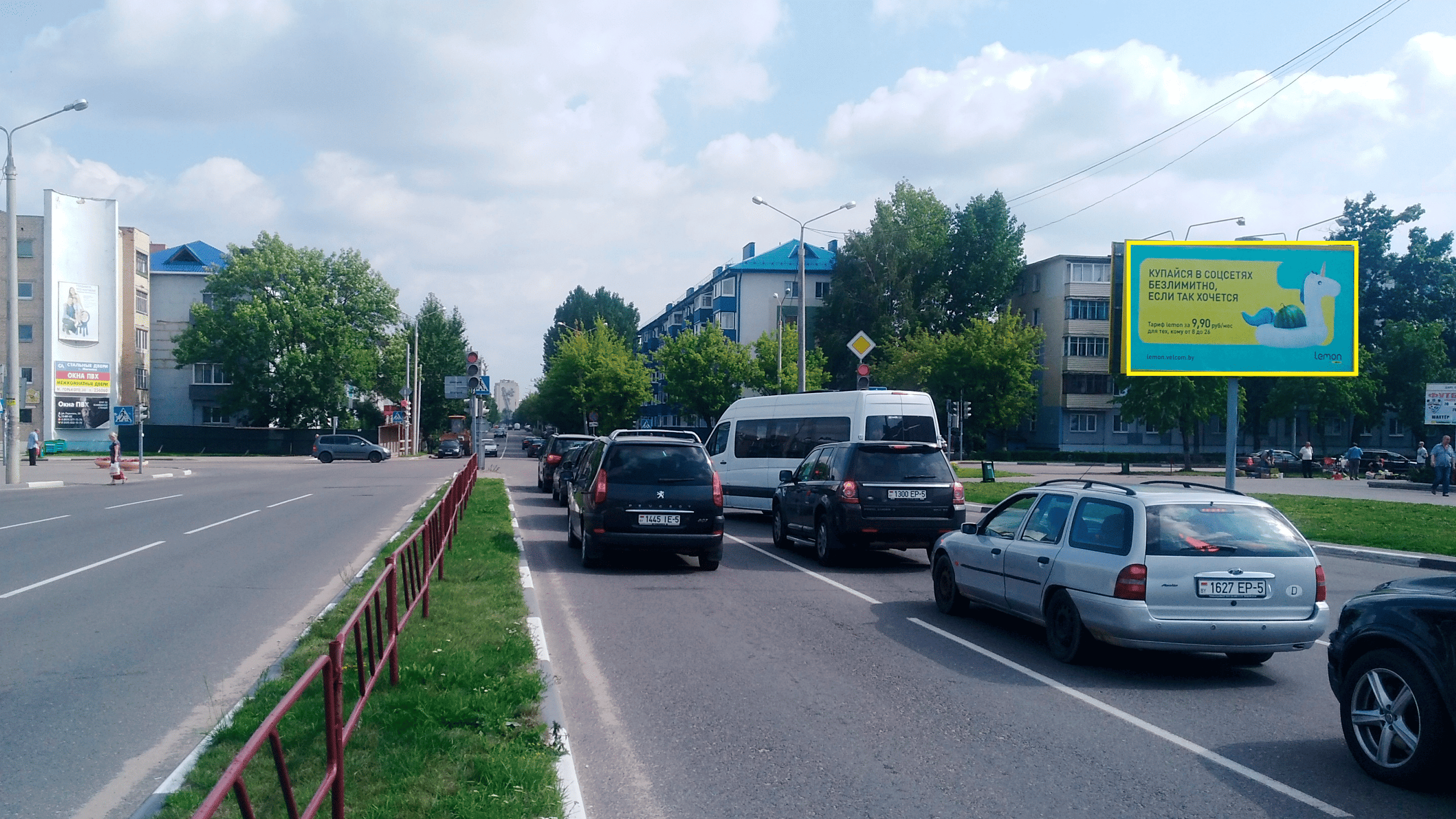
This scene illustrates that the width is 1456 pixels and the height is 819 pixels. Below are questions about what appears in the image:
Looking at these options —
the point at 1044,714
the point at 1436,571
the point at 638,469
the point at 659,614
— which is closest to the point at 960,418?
the point at 1436,571

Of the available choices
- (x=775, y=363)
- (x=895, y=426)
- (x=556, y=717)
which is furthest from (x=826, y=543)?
(x=775, y=363)

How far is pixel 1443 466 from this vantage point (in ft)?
104

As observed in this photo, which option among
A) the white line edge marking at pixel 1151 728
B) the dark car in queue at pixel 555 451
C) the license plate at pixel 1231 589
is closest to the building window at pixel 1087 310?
the dark car in queue at pixel 555 451

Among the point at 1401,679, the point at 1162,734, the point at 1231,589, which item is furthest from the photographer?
the point at 1231,589

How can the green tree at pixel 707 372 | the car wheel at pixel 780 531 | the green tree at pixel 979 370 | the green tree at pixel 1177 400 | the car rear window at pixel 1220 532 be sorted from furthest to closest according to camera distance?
the green tree at pixel 979 370 → the green tree at pixel 707 372 → the green tree at pixel 1177 400 → the car wheel at pixel 780 531 → the car rear window at pixel 1220 532

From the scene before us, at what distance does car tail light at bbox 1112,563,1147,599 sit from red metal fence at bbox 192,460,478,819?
16.4ft

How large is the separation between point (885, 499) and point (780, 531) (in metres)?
3.00

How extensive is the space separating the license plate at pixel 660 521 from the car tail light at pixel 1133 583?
6.41 meters

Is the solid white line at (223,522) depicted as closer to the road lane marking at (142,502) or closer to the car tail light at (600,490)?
the road lane marking at (142,502)

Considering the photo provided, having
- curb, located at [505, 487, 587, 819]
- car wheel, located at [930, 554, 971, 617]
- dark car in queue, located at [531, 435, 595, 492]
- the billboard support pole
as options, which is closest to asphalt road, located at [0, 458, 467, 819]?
curb, located at [505, 487, 587, 819]

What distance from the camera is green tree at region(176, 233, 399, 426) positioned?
210ft

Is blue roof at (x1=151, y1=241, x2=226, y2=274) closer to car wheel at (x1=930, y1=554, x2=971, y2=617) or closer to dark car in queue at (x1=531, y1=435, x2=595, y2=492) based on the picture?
dark car in queue at (x1=531, y1=435, x2=595, y2=492)

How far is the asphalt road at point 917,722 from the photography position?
4977 mm

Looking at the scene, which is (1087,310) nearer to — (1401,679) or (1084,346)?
(1084,346)
